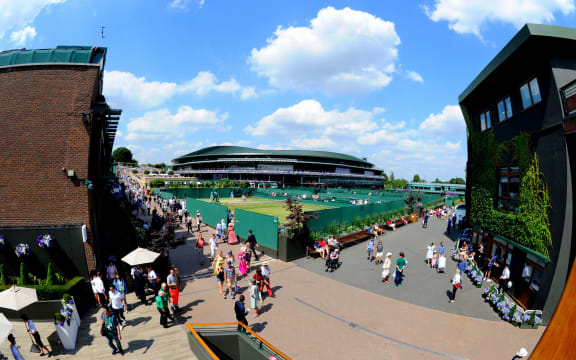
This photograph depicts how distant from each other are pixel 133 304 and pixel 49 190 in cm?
608

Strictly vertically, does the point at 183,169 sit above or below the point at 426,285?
above

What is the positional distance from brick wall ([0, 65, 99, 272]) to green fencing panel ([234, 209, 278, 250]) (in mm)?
9513

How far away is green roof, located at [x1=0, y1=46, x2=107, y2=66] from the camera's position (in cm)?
1130

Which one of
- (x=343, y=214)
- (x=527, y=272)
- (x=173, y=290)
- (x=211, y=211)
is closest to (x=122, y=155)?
(x=211, y=211)

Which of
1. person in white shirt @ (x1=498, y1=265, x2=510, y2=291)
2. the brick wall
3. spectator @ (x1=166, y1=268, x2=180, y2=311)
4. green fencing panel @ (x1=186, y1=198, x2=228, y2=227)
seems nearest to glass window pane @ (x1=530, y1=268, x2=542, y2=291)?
person in white shirt @ (x1=498, y1=265, x2=510, y2=291)

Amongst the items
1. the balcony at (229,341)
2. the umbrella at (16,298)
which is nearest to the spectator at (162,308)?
the balcony at (229,341)

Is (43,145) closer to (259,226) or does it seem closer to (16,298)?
(16,298)

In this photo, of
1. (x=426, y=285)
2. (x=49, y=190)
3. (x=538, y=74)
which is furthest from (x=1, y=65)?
(x=538, y=74)

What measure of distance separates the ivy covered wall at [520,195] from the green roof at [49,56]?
67.4 feet

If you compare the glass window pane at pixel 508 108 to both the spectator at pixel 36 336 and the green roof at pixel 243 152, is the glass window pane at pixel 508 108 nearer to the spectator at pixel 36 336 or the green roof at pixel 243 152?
the spectator at pixel 36 336

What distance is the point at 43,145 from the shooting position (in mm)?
10664

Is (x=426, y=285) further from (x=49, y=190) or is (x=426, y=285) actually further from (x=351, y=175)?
(x=351, y=175)

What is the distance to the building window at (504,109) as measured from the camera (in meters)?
13.7

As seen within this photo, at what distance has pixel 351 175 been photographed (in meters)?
117
